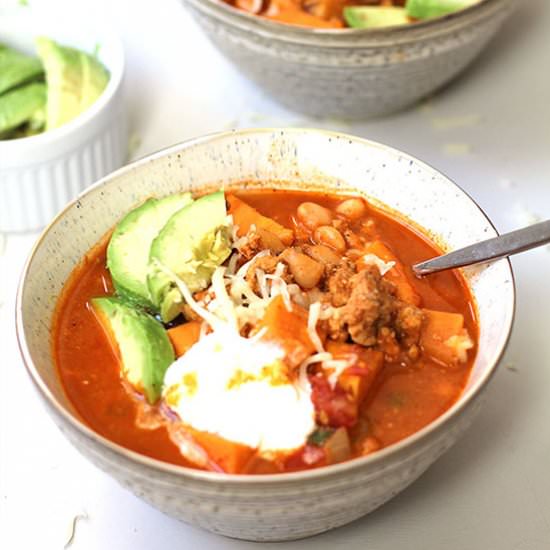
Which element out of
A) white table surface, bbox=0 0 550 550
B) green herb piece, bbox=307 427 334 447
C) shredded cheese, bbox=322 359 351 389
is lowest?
white table surface, bbox=0 0 550 550

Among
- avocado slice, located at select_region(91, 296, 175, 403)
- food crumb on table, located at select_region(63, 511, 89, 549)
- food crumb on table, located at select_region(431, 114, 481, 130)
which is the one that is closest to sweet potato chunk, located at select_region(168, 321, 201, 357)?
avocado slice, located at select_region(91, 296, 175, 403)

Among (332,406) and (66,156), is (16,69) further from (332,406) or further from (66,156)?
(332,406)

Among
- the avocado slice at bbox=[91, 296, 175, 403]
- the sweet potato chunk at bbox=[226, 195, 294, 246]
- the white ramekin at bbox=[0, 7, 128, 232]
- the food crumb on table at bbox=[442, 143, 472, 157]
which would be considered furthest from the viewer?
the food crumb on table at bbox=[442, 143, 472, 157]

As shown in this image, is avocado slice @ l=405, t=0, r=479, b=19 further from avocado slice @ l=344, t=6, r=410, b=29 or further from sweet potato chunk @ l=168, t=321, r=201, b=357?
sweet potato chunk @ l=168, t=321, r=201, b=357

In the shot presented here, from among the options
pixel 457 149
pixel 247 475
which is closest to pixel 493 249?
pixel 247 475

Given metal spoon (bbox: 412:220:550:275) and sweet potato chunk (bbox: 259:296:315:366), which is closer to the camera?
sweet potato chunk (bbox: 259:296:315:366)
